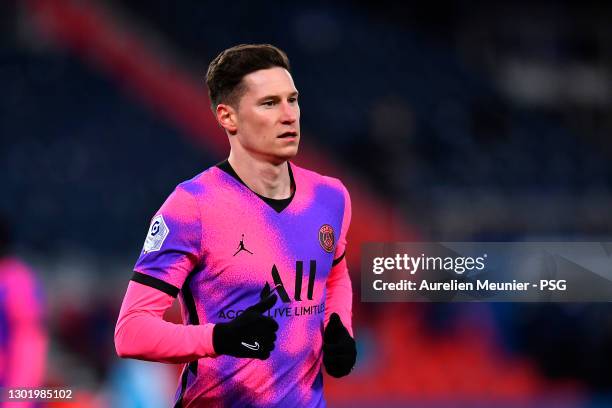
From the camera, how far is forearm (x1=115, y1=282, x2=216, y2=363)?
2.29 metres

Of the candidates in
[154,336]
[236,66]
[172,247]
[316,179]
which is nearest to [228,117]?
[236,66]

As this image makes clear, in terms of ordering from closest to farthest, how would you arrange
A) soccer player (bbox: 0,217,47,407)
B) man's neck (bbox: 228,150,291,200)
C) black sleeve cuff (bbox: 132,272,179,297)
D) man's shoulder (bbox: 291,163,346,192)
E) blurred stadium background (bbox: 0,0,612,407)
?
black sleeve cuff (bbox: 132,272,179,297), man's neck (bbox: 228,150,291,200), man's shoulder (bbox: 291,163,346,192), soccer player (bbox: 0,217,47,407), blurred stadium background (bbox: 0,0,612,407)

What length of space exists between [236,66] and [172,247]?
0.57 meters

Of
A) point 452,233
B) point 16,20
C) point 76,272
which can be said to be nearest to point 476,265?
point 452,233

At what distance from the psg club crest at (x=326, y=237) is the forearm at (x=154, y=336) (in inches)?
19.7

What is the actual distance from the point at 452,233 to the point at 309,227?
6144 millimetres

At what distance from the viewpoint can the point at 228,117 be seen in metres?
2.66

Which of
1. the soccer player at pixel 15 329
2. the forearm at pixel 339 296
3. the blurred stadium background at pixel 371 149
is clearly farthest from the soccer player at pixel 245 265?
the blurred stadium background at pixel 371 149

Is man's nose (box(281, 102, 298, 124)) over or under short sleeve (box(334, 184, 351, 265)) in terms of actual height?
over

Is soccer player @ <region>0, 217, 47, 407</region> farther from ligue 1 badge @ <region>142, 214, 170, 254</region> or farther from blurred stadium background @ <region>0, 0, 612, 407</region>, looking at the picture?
ligue 1 badge @ <region>142, 214, 170, 254</region>

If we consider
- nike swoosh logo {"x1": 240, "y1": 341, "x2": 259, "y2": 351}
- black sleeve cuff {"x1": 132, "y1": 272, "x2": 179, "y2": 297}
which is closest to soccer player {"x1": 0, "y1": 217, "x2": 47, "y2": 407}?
black sleeve cuff {"x1": 132, "y1": 272, "x2": 179, "y2": 297}

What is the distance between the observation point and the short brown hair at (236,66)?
2605 mm

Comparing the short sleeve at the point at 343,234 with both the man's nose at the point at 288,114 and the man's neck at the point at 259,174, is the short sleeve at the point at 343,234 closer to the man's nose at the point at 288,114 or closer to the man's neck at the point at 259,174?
the man's neck at the point at 259,174

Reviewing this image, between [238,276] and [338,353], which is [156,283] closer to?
[238,276]
